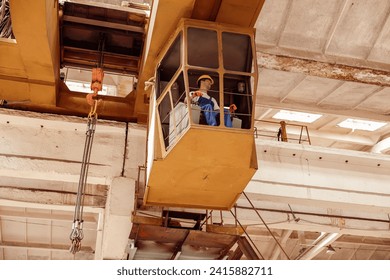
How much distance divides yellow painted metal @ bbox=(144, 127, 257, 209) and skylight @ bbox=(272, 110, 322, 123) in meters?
8.34

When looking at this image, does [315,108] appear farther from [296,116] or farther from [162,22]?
[162,22]

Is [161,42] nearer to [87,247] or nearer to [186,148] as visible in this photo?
[186,148]

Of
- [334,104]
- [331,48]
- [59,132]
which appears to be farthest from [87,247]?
[331,48]

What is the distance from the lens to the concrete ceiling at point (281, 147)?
8328 millimetres

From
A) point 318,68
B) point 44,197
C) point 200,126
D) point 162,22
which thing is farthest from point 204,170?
point 44,197

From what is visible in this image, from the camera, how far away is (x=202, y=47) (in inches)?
253

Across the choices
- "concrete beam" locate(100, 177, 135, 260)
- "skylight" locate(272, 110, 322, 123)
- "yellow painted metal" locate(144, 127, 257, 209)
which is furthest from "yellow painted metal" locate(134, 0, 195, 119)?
"skylight" locate(272, 110, 322, 123)

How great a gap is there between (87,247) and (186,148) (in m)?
13.3

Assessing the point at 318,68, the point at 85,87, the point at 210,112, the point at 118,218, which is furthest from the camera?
the point at 85,87

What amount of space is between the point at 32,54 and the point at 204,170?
336 centimetres

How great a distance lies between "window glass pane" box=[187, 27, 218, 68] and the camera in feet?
20.6

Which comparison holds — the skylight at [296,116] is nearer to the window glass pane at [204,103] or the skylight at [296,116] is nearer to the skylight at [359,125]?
the skylight at [359,125]

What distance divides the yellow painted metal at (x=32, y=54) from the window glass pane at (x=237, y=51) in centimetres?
258

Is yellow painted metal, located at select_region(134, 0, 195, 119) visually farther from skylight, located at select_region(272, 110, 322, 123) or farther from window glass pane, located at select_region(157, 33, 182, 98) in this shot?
skylight, located at select_region(272, 110, 322, 123)
